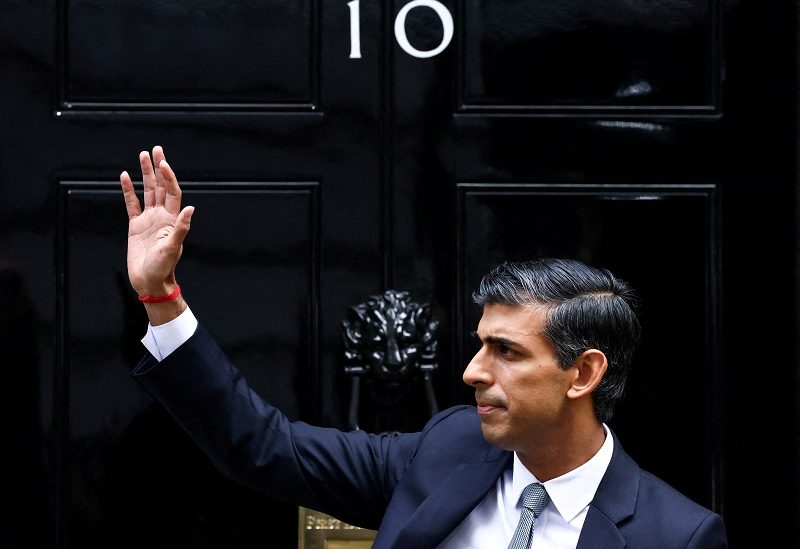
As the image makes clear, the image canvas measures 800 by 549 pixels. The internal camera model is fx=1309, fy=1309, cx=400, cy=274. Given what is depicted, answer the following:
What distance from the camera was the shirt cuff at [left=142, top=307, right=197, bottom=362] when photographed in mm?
2637

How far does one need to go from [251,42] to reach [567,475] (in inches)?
52.2

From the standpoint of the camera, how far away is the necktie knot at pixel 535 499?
2.63 meters

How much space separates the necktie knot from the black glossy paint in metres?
0.61

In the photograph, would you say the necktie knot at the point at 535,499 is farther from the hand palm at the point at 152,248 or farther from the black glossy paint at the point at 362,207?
the hand palm at the point at 152,248

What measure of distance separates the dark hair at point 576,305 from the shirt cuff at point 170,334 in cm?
60

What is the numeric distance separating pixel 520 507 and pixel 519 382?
286 millimetres

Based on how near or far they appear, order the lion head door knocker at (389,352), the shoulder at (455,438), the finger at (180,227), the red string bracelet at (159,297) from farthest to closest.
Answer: the lion head door knocker at (389,352)
the shoulder at (455,438)
the red string bracelet at (159,297)
the finger at (180,227)

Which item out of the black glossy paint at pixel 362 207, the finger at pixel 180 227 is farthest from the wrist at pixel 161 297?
the black glossy paint at pixel 362 207

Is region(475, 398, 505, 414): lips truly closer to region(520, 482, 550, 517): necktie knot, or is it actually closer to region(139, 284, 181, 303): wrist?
region(520, 482, 550, 517): necktie knot

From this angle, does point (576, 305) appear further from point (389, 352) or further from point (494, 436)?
point (389, 352)

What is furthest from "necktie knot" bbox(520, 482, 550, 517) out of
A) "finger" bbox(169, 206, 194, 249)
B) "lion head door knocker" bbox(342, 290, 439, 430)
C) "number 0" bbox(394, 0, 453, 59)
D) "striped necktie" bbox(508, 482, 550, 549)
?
"number 0" bbox(394, 0, 453, 59)

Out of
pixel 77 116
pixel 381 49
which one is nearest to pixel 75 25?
pixel 77 116

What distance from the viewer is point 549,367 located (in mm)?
2604

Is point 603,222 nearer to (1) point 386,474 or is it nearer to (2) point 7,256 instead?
(1) point 386,474
